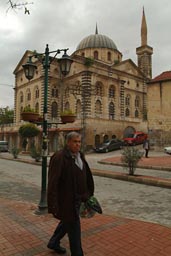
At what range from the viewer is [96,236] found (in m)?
4.75

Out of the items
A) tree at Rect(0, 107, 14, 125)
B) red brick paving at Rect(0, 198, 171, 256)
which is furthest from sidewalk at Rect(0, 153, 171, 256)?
tree at Rect(0, 107, 14, 125)

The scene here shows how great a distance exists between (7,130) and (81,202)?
48.5 metres

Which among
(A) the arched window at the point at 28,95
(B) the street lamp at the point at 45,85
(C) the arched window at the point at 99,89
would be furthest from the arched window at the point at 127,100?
(B) the street lamp at the point at 45,85

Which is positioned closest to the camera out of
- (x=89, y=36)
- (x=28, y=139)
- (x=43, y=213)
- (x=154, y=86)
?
(x=43, y=213)

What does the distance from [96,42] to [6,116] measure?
3012cm

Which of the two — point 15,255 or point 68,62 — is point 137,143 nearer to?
point 68,62

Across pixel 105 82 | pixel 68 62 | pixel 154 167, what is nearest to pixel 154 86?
pixel 154 167

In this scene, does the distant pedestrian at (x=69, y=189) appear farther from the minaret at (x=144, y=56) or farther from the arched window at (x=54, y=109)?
the minaret at (x=144, y=56)

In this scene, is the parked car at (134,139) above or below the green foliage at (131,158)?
above

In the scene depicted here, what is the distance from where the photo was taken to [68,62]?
6.92 meters

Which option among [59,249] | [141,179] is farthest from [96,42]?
[59,249]

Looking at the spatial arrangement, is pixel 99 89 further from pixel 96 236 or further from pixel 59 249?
pixel 59 249

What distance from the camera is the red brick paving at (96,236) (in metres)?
4.14

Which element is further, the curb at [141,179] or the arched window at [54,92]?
the arched window at [54,92]
